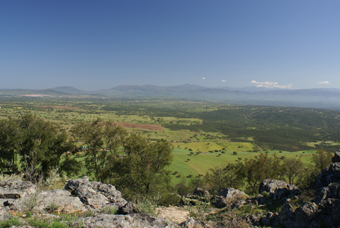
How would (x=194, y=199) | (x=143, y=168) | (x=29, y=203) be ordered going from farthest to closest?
1. (x=143, y=168)
2. (x=194, y=199)
3. (x=29, y=203)

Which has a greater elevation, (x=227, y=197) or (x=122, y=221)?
(x=122, y=221)

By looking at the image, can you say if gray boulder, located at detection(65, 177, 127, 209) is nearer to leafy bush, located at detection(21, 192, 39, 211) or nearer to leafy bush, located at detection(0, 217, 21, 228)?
Result: leafy bush, located at detection(21, 192, 39, 211)

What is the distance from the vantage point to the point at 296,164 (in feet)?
98.7

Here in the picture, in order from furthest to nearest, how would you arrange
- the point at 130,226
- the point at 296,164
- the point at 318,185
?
the point at 296,164
the point at 318,185
the point at 130,226

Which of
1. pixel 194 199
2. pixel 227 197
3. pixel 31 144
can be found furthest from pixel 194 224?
pixel 31 144

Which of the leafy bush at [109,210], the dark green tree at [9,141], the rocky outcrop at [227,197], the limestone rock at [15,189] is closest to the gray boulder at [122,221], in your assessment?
the leafy bush at [109,210]

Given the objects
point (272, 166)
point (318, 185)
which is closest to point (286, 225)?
point (318, 185)

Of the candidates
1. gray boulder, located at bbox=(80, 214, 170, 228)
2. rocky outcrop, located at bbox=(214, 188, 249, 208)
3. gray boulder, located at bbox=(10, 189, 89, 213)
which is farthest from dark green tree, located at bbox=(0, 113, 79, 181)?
rocky outcrop, located at bbox=(214, 188, 249, 208)

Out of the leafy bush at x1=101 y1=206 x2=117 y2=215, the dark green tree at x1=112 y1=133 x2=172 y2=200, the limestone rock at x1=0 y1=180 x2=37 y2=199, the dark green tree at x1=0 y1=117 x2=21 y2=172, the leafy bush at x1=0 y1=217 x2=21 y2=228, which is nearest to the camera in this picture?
the leafy bush at x1=0 y1=217 x2=21 y2=228

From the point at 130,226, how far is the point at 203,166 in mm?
48714

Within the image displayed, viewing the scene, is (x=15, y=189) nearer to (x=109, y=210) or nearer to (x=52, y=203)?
(x=52, y=203)

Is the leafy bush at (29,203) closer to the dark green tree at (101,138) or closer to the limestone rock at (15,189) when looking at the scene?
the limestone rock at (15,189)

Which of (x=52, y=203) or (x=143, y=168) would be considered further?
(x=143, y=168)

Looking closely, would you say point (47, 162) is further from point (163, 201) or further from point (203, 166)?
point (203, 166)
